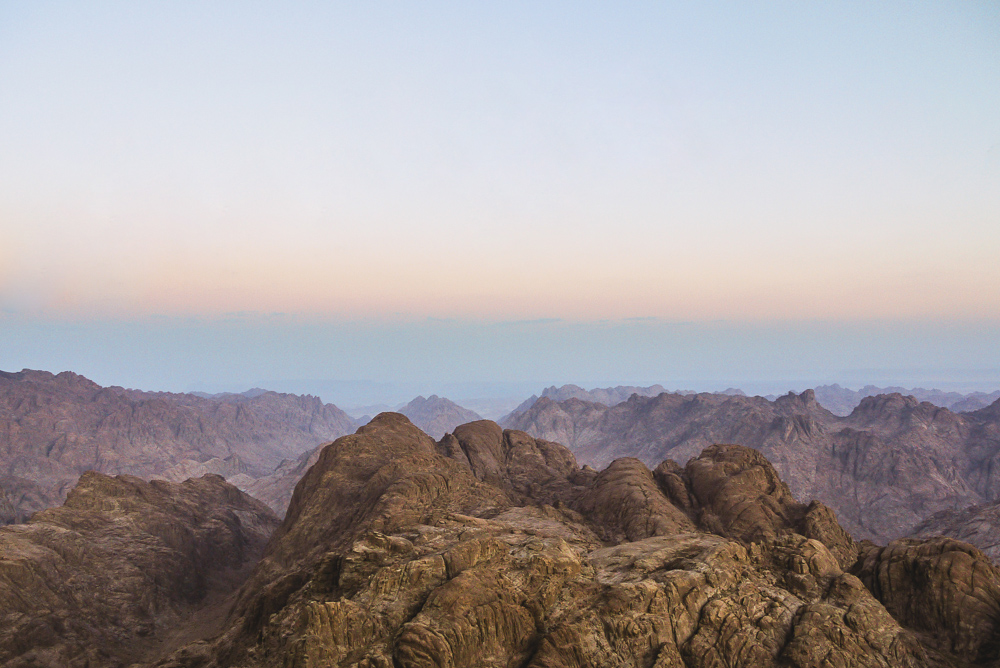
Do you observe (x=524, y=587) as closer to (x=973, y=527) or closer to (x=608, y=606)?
(x=608, y=606)

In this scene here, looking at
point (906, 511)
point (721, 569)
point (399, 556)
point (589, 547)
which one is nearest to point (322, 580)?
point (399, 556)

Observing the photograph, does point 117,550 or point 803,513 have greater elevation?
point 803,513

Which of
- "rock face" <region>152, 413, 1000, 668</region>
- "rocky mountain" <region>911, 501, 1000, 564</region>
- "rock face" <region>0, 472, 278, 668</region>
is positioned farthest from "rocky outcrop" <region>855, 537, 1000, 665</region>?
"rocky mountain" <region>911, 501, 1000, 564</region>

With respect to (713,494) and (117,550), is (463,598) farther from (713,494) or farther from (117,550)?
(117,550)

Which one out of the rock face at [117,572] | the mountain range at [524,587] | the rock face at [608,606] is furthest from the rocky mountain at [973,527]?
the rock face at [117,572]

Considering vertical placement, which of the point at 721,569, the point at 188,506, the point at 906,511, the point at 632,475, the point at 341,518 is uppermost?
the point at 721,569

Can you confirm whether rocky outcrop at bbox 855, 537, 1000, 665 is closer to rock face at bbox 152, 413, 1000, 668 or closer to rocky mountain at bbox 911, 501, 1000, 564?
rock face at bbox 152, 413, 1000, 668

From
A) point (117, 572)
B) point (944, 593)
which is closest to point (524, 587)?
point (944, 593)

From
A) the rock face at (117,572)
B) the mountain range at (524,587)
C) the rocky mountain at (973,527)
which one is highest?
the mountain range at (524,587)

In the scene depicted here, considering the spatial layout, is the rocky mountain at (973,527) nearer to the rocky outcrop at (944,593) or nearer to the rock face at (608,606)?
the rocky outcrop at (944,593)
